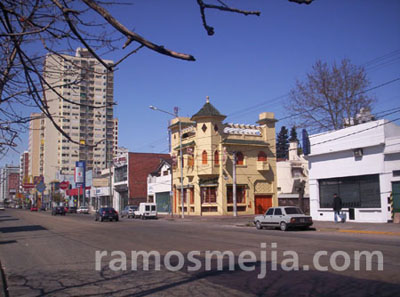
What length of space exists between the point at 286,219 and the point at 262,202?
1045 inches

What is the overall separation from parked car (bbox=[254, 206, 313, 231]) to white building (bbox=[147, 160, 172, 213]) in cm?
3150

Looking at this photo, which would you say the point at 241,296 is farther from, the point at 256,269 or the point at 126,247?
the point at 126,247

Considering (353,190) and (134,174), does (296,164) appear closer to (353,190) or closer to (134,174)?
(134,174)

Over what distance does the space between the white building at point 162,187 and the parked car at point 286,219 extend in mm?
31501

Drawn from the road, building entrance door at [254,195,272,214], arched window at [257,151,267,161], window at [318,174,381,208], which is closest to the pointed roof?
arched window at [257,151,267,161]

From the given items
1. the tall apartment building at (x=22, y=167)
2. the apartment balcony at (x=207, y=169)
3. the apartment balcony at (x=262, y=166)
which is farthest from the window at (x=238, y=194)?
the tall apartment building at (x=22, y=167)

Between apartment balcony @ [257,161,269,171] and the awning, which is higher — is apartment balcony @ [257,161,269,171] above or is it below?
above

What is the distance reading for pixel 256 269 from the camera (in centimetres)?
1027

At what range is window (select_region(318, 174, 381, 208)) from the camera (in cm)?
2662

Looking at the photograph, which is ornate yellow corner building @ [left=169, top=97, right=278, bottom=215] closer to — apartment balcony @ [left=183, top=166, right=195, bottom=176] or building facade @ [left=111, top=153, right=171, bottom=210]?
apartment balcony @ [left=183, top=166, right=195, bottom=176]

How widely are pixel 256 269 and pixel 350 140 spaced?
20749 mm

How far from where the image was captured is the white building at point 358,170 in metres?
25.7

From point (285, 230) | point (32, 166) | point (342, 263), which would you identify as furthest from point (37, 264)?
point (32, 166)

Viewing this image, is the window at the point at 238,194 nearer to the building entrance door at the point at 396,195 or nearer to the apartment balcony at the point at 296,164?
the apartment balcony at the point at 296,164
